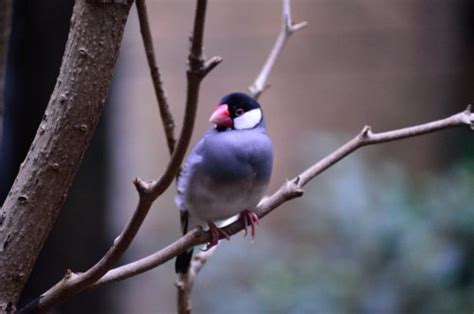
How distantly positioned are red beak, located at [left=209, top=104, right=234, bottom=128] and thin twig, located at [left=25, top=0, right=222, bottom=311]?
556 millimetres

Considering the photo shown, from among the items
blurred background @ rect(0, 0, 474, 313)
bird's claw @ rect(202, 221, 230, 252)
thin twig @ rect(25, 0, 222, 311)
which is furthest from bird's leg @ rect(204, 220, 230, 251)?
blurred background @ rect(0, 0, 474, 313)

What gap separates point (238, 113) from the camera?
1.39 m

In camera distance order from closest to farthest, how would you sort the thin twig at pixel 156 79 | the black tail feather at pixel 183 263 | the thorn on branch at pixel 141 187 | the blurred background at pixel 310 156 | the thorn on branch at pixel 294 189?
the thorn on branch at pixel 141 187 → the thorn on branch at pixel 294 189 → the thin twig at pixel 156 79 → the black tail feather at pixel 183 263 → the blurred background at pixel 310 156

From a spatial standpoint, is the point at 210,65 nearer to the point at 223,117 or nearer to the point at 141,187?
the point at 141,187

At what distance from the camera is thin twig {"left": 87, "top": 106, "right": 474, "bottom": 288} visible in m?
0.88

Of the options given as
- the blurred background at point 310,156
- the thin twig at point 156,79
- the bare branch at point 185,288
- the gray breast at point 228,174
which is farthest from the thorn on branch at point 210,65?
the blurred background at point 310,156

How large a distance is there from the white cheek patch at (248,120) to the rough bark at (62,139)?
0.56 m

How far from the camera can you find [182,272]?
1.21 metres

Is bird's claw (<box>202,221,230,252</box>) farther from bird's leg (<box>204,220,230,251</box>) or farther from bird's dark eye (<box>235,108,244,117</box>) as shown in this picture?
bird's dark eye (<box>235,108,244,117</box>)

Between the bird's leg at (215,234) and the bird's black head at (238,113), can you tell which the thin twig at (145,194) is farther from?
the bird's black head at (238,113)

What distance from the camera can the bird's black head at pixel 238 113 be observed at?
1375 millimetres

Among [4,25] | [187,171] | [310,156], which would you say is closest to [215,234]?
[187,171]

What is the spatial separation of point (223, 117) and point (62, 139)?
22.5 inches

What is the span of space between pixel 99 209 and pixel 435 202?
832mm
